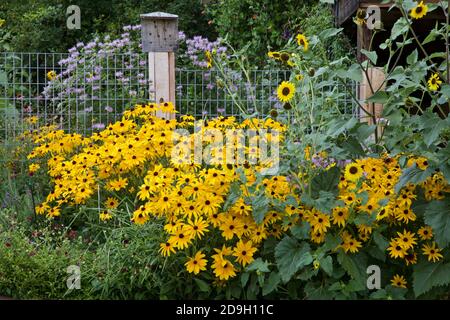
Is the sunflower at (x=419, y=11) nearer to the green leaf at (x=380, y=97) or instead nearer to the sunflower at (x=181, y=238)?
the green leaf at (x=380, y=97)

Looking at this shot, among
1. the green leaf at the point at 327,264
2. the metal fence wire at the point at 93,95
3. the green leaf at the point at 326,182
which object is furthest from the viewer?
the metal fence wire at the point at 93,95

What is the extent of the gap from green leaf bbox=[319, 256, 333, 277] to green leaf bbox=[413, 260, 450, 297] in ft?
1.25

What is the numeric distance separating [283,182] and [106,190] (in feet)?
3.91

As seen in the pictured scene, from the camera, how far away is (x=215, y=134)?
411cm

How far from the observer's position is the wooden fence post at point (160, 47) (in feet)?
20.0

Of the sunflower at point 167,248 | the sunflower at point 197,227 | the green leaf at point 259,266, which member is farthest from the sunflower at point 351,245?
the sunflower at point 167,248

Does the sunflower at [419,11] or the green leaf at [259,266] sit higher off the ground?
the sunflower at [419,11]

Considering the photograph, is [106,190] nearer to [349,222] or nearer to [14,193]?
[14,193]

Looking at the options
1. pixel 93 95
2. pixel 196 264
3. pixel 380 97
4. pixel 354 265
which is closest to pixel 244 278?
pixel 196 264

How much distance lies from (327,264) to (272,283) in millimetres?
Result: 267

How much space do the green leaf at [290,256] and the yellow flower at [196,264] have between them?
0.33 meters

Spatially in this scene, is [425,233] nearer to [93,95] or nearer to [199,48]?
[93,95]

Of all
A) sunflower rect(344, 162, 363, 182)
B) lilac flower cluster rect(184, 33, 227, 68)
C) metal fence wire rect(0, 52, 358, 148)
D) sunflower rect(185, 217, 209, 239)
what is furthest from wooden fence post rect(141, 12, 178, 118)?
sunflower rect(344, 162, 363, 182)
